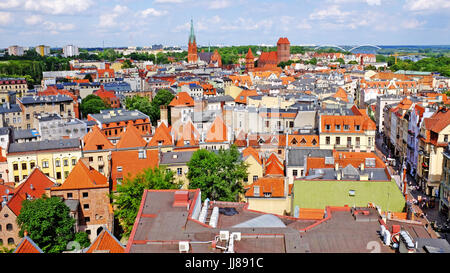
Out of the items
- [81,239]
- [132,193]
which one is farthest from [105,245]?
[81,239]

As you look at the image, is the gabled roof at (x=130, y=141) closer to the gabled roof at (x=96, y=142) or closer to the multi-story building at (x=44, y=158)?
the gabled roof at (x=96, y=142)

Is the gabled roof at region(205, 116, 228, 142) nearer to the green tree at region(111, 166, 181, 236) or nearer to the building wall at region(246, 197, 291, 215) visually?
the green tree at region(111, 166, 181, 236)

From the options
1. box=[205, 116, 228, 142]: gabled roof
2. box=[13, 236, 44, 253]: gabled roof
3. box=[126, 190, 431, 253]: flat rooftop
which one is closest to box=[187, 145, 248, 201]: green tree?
box=[205, 116, 228, 142]: gabled roof

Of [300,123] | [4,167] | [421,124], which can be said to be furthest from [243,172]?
[4,167]

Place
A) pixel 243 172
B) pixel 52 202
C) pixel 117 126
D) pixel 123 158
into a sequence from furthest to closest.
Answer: pixel 117 126
pixel 123 158
pixel 243 172
pixel 52 202

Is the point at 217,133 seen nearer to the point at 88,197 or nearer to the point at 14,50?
the point at 88,197
